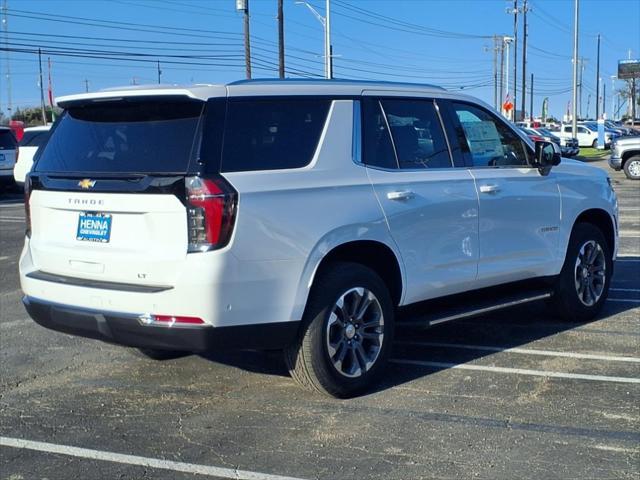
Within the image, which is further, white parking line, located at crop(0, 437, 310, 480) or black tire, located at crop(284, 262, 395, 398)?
black tire, located at crop(284, 262, 395, 398)

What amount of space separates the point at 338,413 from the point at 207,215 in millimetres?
1502

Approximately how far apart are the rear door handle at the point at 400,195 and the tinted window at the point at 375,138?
20 cm

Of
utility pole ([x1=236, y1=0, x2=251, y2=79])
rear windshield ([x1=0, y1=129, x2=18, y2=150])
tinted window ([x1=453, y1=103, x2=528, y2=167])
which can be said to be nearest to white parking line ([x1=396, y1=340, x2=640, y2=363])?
tinted window ([x1=453, y1=103, x2=528, y2=167])

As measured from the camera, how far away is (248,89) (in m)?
4.93

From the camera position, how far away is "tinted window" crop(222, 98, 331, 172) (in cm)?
475

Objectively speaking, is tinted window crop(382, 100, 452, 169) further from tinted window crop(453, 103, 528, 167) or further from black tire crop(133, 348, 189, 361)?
black tire crop(133, 348, 189, 361)

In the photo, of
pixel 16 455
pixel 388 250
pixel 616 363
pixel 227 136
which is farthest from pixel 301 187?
pixel 616 363

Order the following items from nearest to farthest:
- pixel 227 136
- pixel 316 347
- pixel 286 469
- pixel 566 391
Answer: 1. pixel 286 469
2. pixel 227 136
3. pixel 316 347
4. pixel 566 391

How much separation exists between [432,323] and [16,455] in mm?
2788

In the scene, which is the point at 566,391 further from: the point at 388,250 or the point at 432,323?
the point at 388,250

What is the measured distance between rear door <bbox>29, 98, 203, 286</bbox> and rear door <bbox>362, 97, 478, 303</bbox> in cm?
137

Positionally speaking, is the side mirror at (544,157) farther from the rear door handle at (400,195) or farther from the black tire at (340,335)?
the black tire at (340,335)

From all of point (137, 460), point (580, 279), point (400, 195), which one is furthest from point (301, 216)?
point (580, 279)

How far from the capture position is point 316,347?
5035 millimetres
